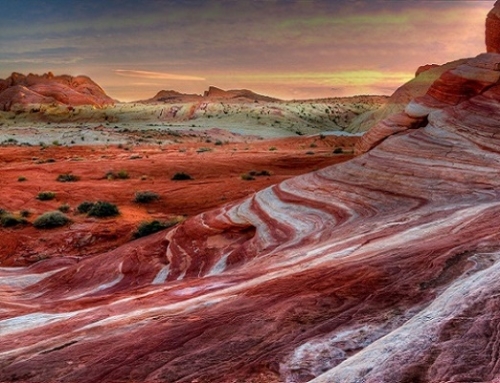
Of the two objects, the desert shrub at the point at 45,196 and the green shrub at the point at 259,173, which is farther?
the green shrub at the point at 259,173

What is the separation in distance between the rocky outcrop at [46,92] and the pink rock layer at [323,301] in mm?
94285

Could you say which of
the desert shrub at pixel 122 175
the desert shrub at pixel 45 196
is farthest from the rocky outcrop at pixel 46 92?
the desert shrub at pixel 45 196

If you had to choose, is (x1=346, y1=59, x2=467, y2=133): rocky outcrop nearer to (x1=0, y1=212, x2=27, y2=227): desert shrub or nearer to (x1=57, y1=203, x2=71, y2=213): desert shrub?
(x1=57, y1=203, x2=71, y2=213): desert shrub

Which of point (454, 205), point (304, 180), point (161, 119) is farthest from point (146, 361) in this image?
point (161, 119)

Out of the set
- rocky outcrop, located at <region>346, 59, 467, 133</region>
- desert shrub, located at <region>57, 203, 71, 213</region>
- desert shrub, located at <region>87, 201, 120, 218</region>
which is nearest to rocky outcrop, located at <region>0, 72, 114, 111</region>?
rocky outcrop, located at <region>346, 59, 467, 133</region>

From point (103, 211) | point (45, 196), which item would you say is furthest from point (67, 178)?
point (103, 211)

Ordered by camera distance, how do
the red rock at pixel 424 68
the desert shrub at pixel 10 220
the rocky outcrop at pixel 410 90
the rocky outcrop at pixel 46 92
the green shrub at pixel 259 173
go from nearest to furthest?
1. the desert shrub at pixel 10 220
2. the green shrub at pixel 259 173
3. the rocky outcrop at pixel 410 90
4. the red rock at pixel 424 68
5. the rocky outcrop at pixel 46 92

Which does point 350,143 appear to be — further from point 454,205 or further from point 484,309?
point 484,309

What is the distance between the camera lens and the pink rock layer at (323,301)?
3.83 m

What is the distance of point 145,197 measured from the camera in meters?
19.2

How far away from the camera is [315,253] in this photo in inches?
280

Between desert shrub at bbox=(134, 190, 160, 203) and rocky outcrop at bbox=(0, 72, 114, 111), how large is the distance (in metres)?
83.3

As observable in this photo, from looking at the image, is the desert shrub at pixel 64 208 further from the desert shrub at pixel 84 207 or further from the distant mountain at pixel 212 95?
the distant mountain at pixel 212 95

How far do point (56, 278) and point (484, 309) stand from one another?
9.08 m
